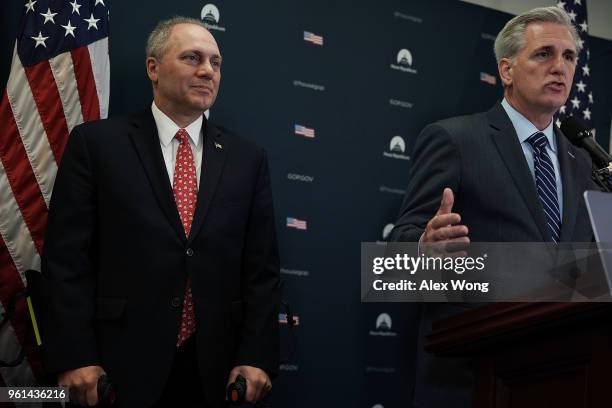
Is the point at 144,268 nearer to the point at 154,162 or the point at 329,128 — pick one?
the point at 154,162

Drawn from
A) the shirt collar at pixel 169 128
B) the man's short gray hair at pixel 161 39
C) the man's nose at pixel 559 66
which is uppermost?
the man's short gray hair at pixel 161 39

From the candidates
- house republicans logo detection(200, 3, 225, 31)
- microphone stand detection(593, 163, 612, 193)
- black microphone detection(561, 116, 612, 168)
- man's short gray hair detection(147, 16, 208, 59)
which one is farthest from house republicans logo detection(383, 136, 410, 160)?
microphone stand detection(593, 163, 612, 193)

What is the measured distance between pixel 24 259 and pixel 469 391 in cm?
173

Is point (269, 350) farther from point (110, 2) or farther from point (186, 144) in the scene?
point (110, 2)

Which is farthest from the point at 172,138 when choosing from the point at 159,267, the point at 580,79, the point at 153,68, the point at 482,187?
the point at 580,79

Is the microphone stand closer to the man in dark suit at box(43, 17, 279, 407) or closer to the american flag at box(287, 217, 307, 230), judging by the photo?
the man in dark suit at box(43, 17, 279, 407)

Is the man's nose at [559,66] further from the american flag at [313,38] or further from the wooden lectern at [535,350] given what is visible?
the american flag at [313,38]

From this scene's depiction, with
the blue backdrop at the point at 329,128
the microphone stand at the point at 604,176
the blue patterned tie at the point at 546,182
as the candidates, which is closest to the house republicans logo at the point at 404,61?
the blue backdrop at the point at 329,128

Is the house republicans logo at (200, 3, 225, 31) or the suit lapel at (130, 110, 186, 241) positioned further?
the house republicans logo at (200, 3, 225, 31)

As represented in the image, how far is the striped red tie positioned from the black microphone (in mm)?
1247

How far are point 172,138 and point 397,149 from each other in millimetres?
1699

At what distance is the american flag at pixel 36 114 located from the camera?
115 inches

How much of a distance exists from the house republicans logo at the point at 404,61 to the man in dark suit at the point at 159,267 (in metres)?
1.71

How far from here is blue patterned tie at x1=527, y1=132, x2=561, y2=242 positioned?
2.34 metres
